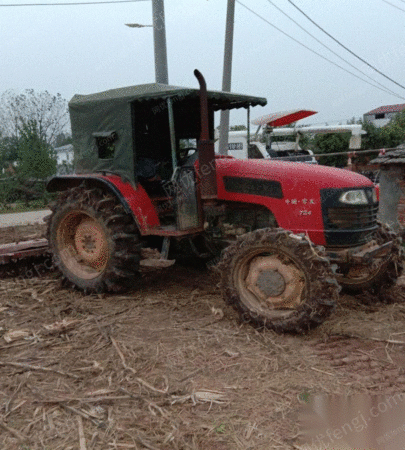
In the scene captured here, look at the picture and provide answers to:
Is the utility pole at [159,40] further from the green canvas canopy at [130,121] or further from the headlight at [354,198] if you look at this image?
the headlight at [354,198]

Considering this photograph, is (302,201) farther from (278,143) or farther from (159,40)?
(278,143)

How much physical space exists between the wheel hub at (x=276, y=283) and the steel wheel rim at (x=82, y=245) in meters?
1.77

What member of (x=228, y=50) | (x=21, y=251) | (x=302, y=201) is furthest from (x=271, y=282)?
(x=228, y=50)

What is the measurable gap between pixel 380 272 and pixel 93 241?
3.05 meters

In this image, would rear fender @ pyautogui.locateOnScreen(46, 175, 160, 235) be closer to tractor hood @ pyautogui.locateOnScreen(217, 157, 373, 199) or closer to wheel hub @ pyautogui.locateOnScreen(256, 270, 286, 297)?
tractor hood @ pyautogui.locateOnScreen(217, 157, 373, 199)

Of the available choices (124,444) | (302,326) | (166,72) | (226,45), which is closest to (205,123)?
(302,326)

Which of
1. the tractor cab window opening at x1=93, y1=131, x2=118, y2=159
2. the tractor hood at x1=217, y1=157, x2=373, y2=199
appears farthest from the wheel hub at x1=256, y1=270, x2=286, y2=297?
the tractor cab window opening at x1=93, y1=131, x2=118, y2=159

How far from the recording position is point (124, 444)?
2.75 meters

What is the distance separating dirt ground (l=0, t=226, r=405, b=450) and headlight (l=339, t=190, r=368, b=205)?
1054 mm

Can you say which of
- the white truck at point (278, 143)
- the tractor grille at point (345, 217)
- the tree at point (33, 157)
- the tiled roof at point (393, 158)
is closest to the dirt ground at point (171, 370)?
the tractor grille at point (345, 217)

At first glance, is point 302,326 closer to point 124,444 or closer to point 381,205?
point 124,444

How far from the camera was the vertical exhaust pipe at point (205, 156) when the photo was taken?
450cm

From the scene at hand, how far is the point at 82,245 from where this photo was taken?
224 inches

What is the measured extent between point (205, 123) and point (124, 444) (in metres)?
2.79
